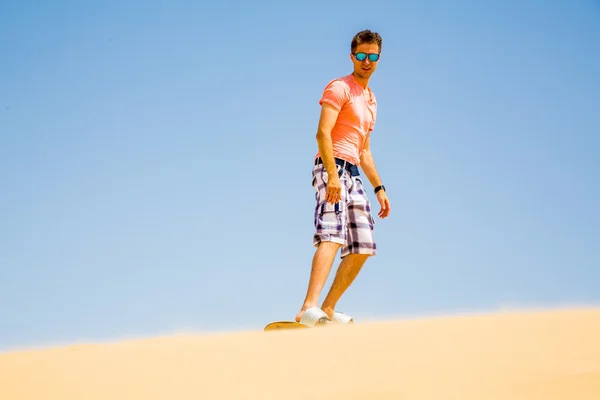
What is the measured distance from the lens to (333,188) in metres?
4.74

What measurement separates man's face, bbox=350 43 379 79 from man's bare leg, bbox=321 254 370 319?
1438 millimetres

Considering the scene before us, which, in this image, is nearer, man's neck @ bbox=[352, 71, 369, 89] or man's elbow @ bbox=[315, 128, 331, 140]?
man's elbow @ bbox=[315, 128, 331, 140]

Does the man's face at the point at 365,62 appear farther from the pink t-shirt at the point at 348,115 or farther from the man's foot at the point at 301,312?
the man's foot at the point at 301,312

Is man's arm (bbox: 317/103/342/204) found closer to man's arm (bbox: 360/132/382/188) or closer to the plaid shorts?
the plaid shorts

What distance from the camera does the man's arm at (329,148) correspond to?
475 centimetres

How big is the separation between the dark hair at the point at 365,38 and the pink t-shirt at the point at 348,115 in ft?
0.82

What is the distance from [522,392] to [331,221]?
2.43 metres

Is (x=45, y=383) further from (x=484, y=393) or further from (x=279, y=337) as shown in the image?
(x=484, y=393)

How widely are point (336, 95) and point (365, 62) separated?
414 mm

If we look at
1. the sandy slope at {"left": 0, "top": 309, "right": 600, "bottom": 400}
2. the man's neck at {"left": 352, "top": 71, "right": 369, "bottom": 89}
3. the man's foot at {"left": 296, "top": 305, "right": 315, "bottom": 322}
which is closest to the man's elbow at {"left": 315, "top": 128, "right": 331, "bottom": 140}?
the man's neck at {"left": 352, "top": 71, "right": 369, "bottom": 89}

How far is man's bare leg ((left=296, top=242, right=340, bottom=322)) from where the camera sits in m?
4.56

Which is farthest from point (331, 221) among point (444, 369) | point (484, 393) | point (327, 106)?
point (484, 393)

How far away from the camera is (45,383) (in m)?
2.87

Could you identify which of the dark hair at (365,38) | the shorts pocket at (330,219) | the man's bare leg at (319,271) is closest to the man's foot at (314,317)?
the man's bare leg at (319,271)
